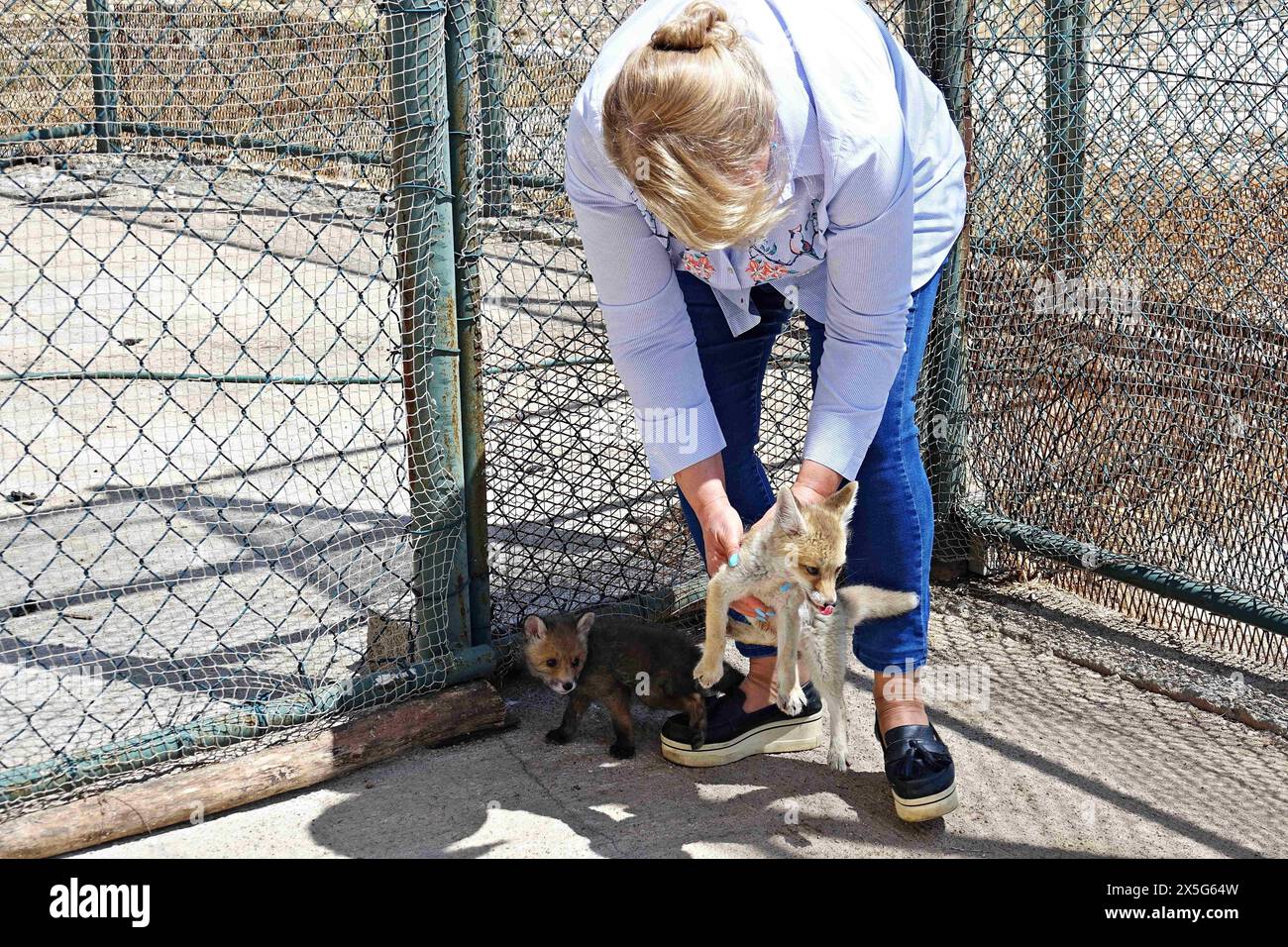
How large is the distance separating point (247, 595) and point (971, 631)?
2.25 metres

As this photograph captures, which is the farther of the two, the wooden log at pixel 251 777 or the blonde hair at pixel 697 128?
the wooden log at pixel 251 777

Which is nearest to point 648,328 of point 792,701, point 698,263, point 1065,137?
point 698,263

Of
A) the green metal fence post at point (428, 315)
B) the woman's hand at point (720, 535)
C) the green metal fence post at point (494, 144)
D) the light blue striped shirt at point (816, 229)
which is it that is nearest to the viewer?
the light blue striped shirt at point (816, 229)

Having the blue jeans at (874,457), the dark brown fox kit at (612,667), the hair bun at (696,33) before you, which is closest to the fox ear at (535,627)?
the dark brown fox kit at (612,667)

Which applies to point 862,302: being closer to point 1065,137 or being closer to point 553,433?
point 553,433

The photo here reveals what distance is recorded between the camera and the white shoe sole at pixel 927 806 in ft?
8.92

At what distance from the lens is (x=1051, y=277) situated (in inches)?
148

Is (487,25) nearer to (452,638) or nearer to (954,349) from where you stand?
(954,349)

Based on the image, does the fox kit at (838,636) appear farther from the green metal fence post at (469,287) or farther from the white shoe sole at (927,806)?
the green metal fence post at (469,287)

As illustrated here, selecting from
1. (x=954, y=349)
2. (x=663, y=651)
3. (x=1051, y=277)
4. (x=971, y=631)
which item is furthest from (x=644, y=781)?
(x=1051, y=277)

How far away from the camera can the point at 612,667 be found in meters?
3.15

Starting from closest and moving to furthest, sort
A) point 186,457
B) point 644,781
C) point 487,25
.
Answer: point 644,781, point 186,457, point 487,25

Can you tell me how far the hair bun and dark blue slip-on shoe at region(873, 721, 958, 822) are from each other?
1.62 meters

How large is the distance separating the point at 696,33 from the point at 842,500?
0.97 meters
